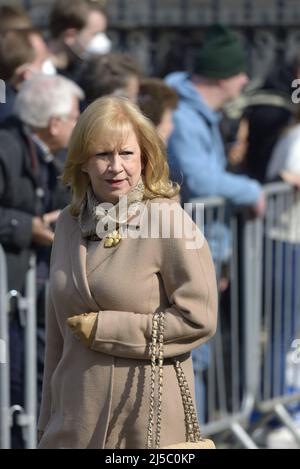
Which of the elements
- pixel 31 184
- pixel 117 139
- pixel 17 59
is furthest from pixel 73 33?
pixel 117 139

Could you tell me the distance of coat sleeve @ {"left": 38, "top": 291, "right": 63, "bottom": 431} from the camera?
4023 millimetres

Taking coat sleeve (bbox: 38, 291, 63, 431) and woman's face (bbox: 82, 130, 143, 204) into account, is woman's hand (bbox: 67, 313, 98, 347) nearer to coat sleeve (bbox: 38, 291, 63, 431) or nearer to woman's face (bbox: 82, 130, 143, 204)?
coat sleeve (bbox: 38, 291, 63, 431)

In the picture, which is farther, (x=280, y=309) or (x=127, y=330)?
(x=280, y=309)

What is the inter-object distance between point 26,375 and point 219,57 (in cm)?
229

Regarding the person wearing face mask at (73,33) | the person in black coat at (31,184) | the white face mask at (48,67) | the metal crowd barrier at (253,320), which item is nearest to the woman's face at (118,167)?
the person in black coat at (31,184)

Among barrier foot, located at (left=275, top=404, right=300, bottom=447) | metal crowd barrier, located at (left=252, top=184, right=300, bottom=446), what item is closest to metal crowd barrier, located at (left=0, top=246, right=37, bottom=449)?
metal crowd barrier, located at (left=252, top=184, right=300, bottom=446)

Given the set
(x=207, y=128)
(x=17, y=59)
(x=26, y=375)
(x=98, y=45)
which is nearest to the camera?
(x=26, y=375)

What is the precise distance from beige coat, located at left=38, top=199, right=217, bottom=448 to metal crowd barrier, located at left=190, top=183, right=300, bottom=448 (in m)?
2.24

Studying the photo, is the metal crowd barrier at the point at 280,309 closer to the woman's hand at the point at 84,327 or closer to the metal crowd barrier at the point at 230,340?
the metal crowd barrier at the point at 230,340

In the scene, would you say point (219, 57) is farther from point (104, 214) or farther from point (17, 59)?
point (104, 214)

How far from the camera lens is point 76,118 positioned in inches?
225

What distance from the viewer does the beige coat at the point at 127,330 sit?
381cm

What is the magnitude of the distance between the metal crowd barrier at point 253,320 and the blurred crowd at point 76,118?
0.15 m

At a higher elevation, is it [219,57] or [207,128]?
[219,57]
